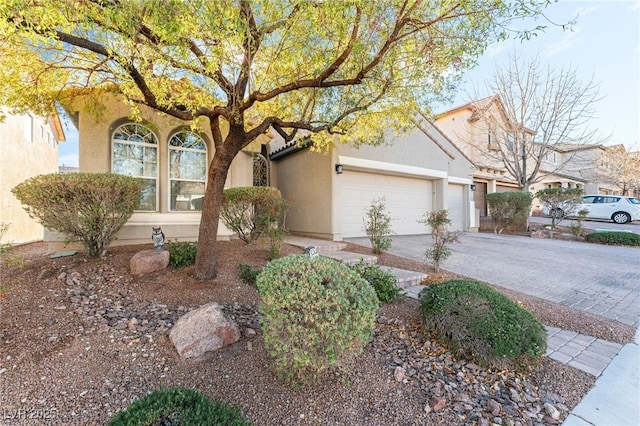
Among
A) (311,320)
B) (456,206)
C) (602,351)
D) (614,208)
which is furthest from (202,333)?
(614,208)

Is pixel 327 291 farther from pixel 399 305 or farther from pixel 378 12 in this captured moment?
pixel 378 12

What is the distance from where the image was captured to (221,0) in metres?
3.28

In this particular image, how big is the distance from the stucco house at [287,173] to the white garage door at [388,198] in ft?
0.13

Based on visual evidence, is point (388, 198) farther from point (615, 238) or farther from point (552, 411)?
point (552, 411)

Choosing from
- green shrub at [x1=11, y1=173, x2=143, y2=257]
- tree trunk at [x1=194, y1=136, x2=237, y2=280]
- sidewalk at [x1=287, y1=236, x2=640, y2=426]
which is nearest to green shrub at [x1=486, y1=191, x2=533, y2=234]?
sidewalk at [x1=287, y1=236, x2=640, y2=426]

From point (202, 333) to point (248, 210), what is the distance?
4.19 m

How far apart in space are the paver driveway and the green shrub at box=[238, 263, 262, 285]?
4632 millimetres

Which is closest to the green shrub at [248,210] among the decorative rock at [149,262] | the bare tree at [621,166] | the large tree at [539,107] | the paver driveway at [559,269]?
the decorative rock at [149,262]

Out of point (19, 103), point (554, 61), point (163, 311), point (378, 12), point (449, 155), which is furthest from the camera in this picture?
point (449, 155)

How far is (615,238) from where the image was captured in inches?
430

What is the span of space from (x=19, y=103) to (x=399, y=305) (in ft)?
25.5

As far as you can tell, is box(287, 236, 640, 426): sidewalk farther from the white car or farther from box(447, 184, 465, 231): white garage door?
→ the white car

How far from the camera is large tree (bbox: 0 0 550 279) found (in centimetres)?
324

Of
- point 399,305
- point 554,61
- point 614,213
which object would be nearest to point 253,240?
point 399,305
